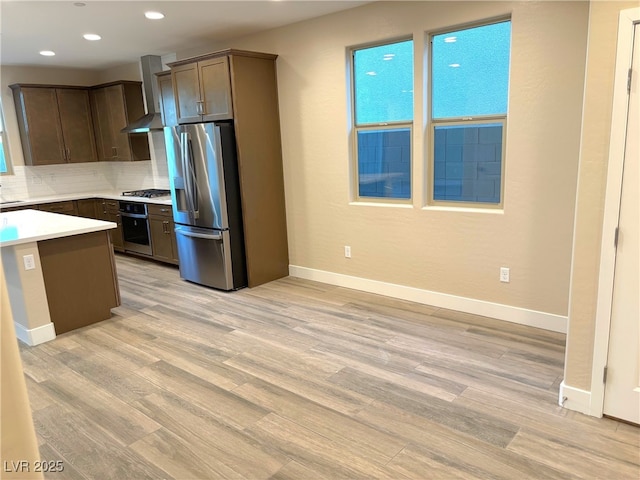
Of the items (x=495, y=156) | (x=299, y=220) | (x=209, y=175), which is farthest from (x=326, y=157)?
(x=495, y=156)

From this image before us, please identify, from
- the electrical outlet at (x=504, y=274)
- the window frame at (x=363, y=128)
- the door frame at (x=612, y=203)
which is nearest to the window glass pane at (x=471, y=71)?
the window frame at (x=363, y=128)

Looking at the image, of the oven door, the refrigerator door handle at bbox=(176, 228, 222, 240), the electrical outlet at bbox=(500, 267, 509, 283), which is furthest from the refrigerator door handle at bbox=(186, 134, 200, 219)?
the electrical outlet at bbox=(500, 267, 509, 283)

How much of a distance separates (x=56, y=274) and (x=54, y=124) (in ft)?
12.5

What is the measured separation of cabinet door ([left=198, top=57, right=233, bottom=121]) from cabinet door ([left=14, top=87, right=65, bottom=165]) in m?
3.16

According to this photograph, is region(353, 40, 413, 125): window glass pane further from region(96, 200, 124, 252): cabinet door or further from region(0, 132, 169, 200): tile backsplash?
region(96, 200, 124, 252): cabinet door

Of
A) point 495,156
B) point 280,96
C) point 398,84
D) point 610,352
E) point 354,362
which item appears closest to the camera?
point 610,352

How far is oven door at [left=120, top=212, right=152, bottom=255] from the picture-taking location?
6012 millimetres

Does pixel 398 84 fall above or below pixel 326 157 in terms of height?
above

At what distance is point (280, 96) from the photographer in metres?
4.84

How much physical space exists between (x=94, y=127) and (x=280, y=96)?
12.0ft

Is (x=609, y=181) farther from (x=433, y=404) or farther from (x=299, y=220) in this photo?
(x=299, y=220)

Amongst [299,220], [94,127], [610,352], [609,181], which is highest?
[94,127]

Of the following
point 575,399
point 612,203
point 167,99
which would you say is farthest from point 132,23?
point 575,399

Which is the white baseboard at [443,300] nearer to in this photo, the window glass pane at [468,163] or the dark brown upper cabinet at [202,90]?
the window glass pane at [468,163]
